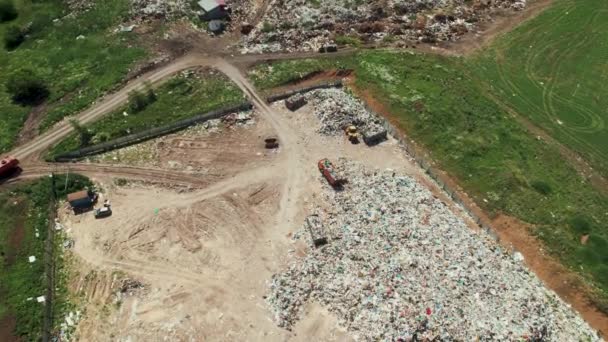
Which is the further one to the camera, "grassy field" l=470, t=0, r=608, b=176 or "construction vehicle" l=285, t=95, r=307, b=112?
"grassy field" l=470, t=0, r=608, b=176

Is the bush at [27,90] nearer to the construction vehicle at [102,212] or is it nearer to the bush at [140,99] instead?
the bush at [140,99]

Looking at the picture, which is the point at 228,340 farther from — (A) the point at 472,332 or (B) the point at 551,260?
(B) the point at 551,260

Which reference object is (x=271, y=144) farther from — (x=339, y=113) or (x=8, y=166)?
(x=8, y=166)

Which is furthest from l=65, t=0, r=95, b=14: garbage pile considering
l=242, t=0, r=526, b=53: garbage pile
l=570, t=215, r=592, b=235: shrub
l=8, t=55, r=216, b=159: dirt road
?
l=570, t=215, r=592, b=235: shrub

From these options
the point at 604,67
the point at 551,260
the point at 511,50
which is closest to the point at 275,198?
the point at 551,260

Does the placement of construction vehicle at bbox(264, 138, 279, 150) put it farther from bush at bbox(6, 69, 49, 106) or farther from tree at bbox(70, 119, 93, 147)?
bush at bbox(6, 69, 49, 106)

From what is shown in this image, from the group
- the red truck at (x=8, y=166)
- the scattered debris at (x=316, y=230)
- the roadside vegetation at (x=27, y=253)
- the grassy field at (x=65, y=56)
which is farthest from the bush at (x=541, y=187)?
the red truck at (x=8, y=166)

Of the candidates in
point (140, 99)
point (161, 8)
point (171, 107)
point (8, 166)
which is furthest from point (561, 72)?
point (8, 166)
